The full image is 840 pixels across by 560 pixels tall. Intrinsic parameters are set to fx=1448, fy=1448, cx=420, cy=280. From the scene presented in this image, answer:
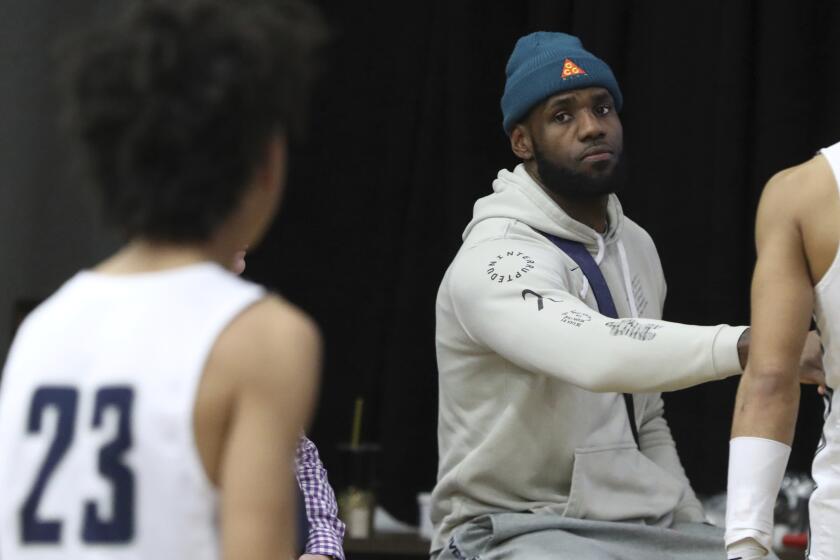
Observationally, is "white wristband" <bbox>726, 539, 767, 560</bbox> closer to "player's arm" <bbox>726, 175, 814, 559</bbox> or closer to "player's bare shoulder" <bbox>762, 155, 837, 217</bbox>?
"player's arm" <bbox>726, 175, 814, 559</bbox>

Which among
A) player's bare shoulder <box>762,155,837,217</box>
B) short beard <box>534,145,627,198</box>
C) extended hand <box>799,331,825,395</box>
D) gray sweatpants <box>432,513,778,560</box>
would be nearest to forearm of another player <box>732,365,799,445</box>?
extended hand <box>799,331,825,395</box>

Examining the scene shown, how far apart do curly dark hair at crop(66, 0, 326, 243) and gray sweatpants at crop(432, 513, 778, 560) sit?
1.38 metres

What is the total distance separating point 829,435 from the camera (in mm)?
1929

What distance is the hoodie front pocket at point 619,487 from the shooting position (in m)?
2.57

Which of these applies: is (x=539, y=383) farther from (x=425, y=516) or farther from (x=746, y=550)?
(x=425, y=516)

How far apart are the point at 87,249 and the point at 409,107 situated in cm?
110

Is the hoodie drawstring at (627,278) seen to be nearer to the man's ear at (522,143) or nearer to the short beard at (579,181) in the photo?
the short beard at (579,181)

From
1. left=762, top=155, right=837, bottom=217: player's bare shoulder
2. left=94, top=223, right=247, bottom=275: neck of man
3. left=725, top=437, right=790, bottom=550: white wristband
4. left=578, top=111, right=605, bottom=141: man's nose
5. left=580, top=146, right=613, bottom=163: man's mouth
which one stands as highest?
left=578, top=111, right=605, bottom=141: man's nose

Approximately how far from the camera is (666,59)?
3.62 meters

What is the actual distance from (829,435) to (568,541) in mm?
664

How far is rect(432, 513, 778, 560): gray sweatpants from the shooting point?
2.47 m

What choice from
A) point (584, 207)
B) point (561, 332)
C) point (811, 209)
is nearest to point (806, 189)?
point (811, 209)

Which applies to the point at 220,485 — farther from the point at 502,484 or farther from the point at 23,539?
the point at 502,484

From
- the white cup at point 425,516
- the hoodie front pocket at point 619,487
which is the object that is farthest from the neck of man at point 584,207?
the white cup at point 425,516
